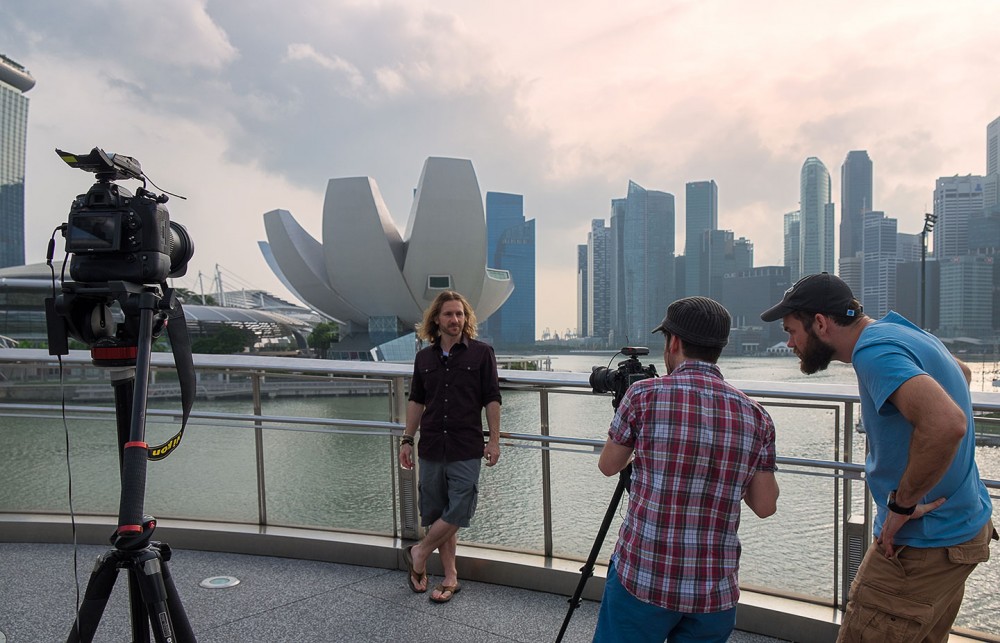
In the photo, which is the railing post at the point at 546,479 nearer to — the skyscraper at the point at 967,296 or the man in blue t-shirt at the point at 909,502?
the man in blue t-shirt at the point at 909,502

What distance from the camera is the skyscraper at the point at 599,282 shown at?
1464 inches

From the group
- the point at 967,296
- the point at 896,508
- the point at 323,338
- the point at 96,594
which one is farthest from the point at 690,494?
the point at 323,338

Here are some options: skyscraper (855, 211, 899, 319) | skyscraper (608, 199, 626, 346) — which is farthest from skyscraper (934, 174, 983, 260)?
skyscraper (608, 199, 626, 346)

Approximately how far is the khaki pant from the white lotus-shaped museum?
34.2 metres

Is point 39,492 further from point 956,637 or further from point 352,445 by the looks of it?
point 956,637

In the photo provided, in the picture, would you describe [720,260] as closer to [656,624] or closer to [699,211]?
[699,211]

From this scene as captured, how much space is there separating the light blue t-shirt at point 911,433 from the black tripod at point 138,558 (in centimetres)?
151

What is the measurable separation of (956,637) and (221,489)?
3.38 m

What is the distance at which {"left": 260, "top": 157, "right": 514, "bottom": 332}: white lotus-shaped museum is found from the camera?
35.0 meters

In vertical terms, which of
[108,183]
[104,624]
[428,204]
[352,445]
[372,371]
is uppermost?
[428,204]

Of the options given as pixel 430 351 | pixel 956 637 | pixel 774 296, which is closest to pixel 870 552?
pixel 956 637

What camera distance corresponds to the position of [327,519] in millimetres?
3420

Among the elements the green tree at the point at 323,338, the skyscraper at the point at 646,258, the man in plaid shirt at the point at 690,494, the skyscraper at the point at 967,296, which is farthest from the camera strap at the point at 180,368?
the green tree at the point at 323,338

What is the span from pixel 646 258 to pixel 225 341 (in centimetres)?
3041
